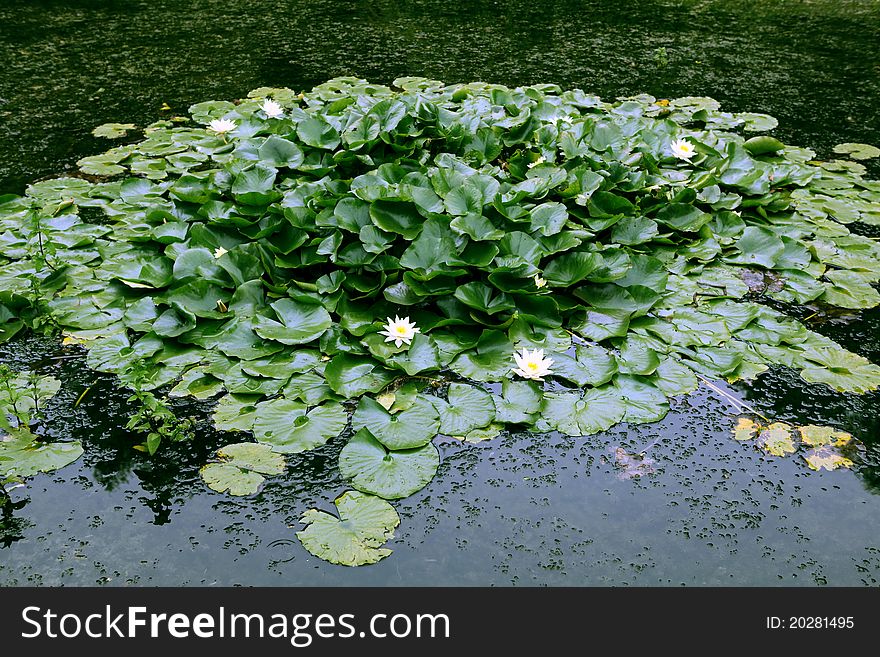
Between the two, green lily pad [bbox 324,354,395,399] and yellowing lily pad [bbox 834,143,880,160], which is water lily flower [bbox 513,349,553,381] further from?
yellowing lily pad [bbox 834,143,880,160]

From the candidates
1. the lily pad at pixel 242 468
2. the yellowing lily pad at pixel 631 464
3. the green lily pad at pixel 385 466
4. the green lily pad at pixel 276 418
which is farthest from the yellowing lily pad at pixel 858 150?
the lily pad at pixel 242 468

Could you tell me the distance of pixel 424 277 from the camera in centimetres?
230

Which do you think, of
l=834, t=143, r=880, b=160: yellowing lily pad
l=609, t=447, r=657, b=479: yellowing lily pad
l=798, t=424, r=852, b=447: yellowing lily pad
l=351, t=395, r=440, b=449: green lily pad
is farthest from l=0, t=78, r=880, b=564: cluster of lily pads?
l=834, t=143, r=880, b=160: yellowing lily pad

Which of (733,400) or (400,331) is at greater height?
(400,331)

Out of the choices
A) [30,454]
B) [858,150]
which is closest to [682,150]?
[858,150]

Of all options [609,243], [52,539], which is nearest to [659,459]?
[609,243]

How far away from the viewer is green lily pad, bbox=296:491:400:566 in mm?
1606

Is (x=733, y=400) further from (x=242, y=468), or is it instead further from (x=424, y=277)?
(x=242, y=468)

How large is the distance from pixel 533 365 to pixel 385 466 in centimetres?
53

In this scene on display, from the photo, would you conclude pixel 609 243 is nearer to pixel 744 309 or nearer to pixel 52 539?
pixel 744 309

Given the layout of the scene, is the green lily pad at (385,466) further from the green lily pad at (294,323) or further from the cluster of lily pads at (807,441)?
the cluster of lily pads at (807,441)

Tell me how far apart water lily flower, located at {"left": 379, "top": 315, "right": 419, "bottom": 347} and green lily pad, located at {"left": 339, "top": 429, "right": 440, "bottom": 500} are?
1.25ft

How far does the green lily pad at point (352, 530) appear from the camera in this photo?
1606 millimetres

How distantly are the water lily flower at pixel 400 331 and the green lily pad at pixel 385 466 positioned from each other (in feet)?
1.25
